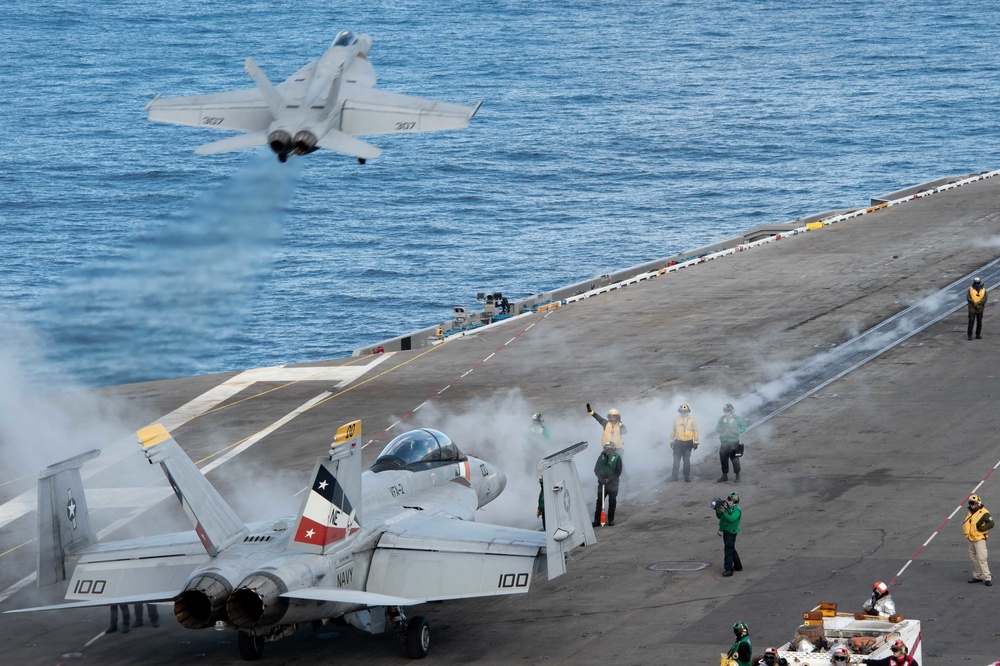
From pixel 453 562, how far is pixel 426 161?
279 feet

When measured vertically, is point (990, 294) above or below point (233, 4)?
below

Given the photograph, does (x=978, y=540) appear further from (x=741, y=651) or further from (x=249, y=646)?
(x=249, y=646)

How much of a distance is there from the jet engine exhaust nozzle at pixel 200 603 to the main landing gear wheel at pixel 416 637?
296 cm

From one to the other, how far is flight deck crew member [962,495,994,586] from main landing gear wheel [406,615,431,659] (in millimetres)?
9091

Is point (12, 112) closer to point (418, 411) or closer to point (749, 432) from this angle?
point (418, 411)

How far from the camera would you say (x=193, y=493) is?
69.0 ft

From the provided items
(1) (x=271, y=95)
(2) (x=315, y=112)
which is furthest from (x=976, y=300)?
(1) (x=271, y=95)

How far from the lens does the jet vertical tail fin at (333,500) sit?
20.5m

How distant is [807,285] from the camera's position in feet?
159

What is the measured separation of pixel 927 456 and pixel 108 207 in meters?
66.2

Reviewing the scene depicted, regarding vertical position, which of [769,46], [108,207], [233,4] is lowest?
[108,207]

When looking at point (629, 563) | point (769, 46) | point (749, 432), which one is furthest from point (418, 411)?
point (769, 46)

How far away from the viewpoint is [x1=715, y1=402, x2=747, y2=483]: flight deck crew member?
28.9m

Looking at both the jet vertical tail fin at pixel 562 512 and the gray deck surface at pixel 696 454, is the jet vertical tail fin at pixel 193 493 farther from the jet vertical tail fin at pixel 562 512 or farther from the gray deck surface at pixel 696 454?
the jet vertical tail fin at pixel 562 512
